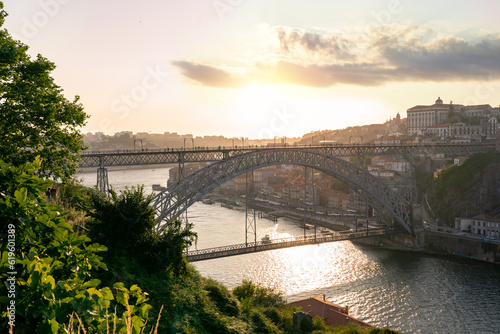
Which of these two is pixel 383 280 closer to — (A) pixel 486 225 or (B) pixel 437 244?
(B) pixel 437 244

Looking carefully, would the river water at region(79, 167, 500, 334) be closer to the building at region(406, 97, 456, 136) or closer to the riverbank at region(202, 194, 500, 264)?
the riverbank at region(202, 194, 500, 264)

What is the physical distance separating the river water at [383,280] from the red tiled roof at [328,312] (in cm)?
247

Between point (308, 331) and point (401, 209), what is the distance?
17.5 meters

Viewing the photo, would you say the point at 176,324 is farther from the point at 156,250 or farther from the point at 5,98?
the point at 5,98

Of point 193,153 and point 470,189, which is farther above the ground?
point 193,153

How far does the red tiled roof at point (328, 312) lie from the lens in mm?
13258

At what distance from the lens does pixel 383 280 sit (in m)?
20.2

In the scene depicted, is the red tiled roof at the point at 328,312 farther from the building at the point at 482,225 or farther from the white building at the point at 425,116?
the white building at the point at 425,116

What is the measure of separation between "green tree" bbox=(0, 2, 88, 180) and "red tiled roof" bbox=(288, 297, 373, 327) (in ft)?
33.2

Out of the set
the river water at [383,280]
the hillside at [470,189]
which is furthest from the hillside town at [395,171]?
the river water at [383,280]

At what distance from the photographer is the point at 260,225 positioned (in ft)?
106

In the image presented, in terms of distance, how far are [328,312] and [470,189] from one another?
67.0 feet

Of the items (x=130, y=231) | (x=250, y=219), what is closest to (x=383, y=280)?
(x=250, y=219)

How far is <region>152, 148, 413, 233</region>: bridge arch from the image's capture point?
19016mm
